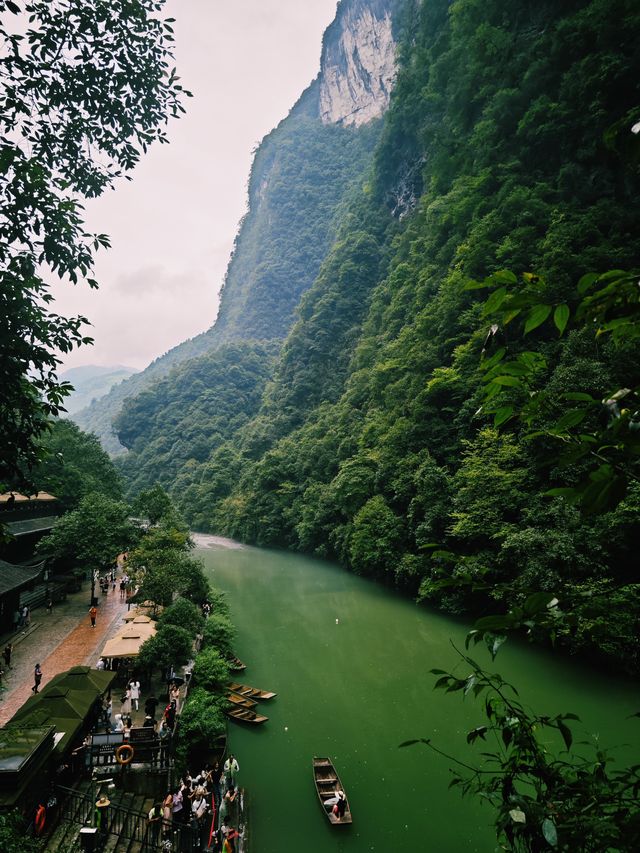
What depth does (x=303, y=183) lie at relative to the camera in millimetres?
115750

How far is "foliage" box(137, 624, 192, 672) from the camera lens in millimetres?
12117

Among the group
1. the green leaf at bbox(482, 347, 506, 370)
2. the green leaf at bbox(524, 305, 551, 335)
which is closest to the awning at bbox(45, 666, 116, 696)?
the green leaf at bbox(482, 347, 506, 370)

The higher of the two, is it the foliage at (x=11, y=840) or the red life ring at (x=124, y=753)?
the foliage at (x=11, y=840)

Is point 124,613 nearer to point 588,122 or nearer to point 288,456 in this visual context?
point 288,456

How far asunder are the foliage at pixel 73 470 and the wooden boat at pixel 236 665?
563 inches

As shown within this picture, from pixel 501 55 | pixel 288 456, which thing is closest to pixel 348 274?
pixel 288 456

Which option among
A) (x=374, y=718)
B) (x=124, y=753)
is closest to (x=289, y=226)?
(x=374, y=718)

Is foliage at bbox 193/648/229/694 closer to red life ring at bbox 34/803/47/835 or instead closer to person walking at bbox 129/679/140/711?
person walking at bbox 129/679/140/711

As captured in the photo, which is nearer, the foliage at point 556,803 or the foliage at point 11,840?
the foliage at point 556,803

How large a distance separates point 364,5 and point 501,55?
7939 centimetres

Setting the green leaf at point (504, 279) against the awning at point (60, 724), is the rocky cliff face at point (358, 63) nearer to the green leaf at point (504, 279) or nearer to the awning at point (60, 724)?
the awning at point (60, 724)

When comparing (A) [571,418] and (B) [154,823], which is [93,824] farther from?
(A) [571,418]

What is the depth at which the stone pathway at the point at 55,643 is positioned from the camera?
11.8m

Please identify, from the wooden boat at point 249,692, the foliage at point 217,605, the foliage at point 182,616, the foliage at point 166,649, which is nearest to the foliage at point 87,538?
the foliage at point 217,605
